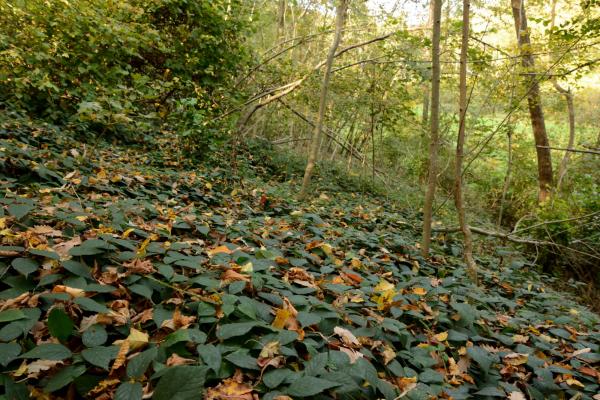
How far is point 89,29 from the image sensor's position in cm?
511

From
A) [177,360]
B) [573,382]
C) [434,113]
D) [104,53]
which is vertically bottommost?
[573,382]

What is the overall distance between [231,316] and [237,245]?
1.11 metres

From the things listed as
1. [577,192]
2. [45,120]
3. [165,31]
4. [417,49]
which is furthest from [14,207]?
[577,192]

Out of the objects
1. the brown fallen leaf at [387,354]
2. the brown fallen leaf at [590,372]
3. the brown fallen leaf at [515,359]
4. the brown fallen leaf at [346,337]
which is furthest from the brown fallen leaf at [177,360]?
the brown fallen leaf at [590,372]

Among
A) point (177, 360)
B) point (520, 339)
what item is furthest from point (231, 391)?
point (520, 339)

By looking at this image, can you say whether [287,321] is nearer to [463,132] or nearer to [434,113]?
[434,113]

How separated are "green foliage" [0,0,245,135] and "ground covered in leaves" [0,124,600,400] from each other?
1631mm

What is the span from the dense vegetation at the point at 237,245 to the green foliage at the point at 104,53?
0.04 metres

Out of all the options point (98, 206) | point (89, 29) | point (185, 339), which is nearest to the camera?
point (185, 339)

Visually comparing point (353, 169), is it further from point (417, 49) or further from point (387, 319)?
point (387, 319)

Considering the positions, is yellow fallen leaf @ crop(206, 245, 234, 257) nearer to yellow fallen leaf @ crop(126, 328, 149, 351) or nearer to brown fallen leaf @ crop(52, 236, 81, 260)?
brown fallen leaf @ crop(52, 236, 81, 260)

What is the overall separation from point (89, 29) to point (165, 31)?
1.47m

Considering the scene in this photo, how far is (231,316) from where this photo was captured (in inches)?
70.7

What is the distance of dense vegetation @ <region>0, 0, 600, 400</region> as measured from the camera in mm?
1498
